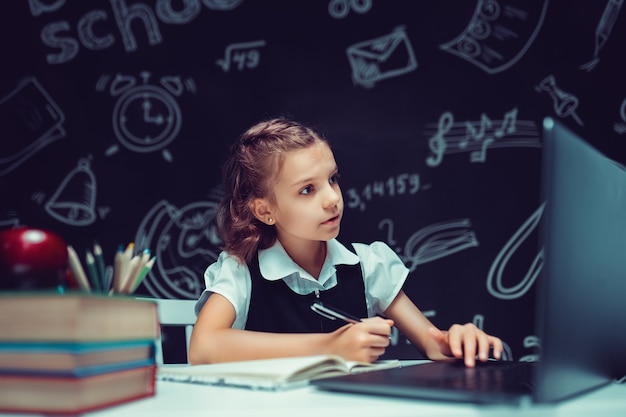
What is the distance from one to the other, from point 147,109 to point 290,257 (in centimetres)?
113

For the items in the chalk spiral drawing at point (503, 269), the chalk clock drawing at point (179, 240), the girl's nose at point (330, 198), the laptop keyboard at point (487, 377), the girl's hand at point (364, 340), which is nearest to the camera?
the laptop keyboard at point (487, 377)

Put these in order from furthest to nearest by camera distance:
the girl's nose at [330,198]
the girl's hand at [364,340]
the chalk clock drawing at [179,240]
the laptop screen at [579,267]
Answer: the chalk clock drawing at [179,240], the girl's nose at [330,198], the girl's hand at [364,340], the laptop screen at [579,267]

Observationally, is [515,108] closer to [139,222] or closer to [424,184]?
[424,184]

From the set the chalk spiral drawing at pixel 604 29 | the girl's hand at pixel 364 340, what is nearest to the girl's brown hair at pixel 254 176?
the girl's hand at pixel 364 340

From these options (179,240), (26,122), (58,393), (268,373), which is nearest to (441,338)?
(268,373)

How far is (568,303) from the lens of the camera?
53 centimetres

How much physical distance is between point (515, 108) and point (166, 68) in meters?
1.27

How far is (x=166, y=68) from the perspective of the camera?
87.2 inches

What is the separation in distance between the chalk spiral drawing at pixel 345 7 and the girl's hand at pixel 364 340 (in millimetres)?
1594

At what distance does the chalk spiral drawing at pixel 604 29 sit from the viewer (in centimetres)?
206

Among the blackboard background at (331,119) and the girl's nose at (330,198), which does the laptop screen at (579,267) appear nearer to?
the girl's nose at (330,198)

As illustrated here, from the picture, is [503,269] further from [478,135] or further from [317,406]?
[317,406]

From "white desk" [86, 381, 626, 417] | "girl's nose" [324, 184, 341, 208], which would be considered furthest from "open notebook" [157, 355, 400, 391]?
"girl's nose" [324, 184, 341, 208]

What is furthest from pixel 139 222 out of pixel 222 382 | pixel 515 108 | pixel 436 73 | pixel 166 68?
pixel 222 382
